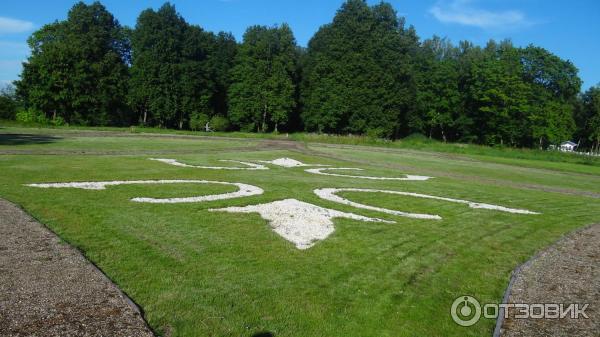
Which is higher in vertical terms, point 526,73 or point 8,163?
point 526,73

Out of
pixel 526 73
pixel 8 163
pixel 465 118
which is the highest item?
pixel 526 73

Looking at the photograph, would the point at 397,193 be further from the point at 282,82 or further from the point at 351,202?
the point at 282,82

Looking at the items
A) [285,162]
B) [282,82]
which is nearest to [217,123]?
[282,82]

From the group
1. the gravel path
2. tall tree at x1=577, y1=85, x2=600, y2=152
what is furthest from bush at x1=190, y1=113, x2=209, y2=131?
tall tree at x1=577, y1=85, x2=600, y2=152

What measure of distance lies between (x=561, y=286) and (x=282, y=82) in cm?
7944

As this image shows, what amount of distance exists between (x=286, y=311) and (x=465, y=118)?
90.4 meters

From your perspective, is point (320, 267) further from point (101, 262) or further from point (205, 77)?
Answer: point (205, 77)

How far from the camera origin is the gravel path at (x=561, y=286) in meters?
6.68

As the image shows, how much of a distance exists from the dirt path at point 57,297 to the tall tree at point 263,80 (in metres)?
77.1

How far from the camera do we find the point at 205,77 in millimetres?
86188

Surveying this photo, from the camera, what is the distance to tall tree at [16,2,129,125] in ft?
239

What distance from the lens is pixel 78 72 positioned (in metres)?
74.6

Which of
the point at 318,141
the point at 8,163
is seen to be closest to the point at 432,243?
the point at 8,163

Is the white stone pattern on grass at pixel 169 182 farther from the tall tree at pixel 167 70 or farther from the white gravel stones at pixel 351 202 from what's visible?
the tall tree at pixel 167 70
